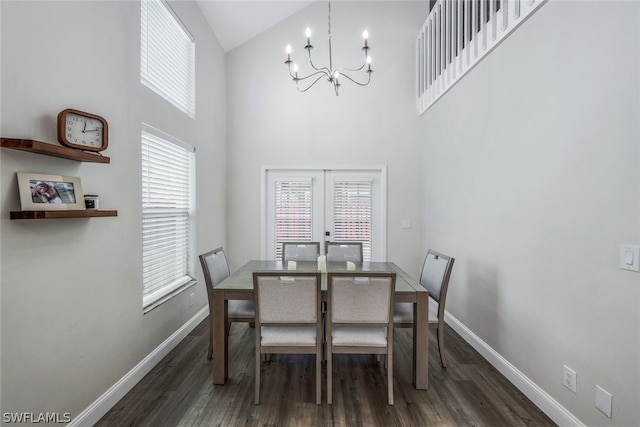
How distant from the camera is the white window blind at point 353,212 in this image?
14.8ft

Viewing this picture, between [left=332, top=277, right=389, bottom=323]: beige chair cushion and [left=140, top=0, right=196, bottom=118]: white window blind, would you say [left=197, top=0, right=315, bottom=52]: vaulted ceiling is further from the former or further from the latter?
[left=332, top=277, right=389, bottom=323]: beige chair cushion

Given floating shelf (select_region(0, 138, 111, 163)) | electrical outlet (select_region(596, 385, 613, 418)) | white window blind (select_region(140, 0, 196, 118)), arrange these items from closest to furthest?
floating shelf (select_region(0, 138, 111, 163)) < electrical outlet (select_region(596, 385, 613, 418)) < white window blind (select_region(140, 0, 196, 118))

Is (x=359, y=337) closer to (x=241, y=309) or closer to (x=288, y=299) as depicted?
(x=288, y=299)

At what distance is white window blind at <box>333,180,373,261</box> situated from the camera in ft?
14.8

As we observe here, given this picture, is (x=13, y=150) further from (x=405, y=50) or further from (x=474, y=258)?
(x=405, y=50)

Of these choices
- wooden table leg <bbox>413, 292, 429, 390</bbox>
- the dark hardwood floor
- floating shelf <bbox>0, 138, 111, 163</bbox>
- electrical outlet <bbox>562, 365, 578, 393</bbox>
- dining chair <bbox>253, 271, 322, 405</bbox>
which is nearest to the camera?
floating shelf <bbox>0, 138, 111, 163</bbox>

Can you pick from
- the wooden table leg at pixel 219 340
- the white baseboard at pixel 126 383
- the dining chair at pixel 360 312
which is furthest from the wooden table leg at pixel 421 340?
the white baseboard at pixel 126 383

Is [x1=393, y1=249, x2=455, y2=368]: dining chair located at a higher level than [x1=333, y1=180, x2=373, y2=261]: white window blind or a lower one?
lower

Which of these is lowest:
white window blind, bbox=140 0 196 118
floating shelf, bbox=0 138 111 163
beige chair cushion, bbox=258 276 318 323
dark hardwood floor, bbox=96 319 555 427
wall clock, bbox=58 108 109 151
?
dark hardwood floor, bbox=96 319 555 427

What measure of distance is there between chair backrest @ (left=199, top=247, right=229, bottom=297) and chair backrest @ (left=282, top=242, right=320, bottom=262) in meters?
0.73

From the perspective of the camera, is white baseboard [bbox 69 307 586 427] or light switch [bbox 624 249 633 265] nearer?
light switch [bbox 624 249 633 265]

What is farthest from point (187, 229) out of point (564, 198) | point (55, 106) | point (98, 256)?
point (564, 198)

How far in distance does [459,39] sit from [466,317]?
2.89 meters

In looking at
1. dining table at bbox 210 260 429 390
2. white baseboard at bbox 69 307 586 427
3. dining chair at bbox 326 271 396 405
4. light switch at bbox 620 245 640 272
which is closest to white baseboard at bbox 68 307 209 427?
white baseboard at bbox 69 307 586 427
